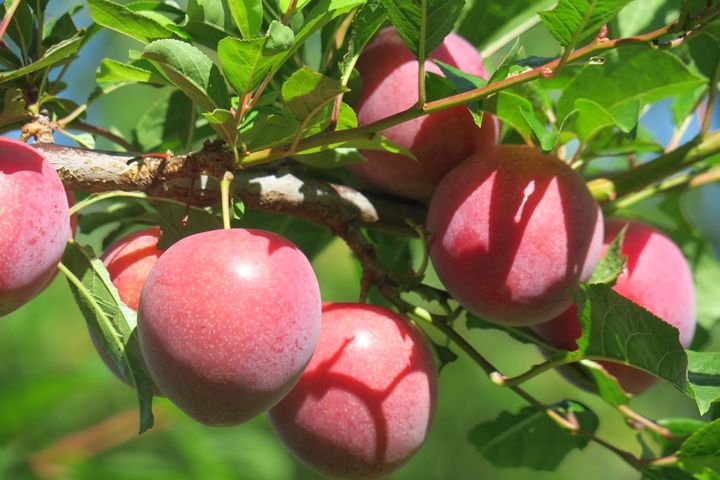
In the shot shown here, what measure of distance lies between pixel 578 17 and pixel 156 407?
1.78m

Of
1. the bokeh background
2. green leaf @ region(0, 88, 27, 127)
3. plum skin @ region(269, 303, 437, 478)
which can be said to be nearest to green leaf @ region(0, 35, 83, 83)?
green leaf @ region(0, 88, 27, 127)

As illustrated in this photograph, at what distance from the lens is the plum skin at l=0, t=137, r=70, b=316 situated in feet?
2.99

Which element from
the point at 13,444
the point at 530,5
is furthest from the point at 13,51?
the point at 13,444

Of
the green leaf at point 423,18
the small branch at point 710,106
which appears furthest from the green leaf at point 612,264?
the green leaf at point 423,18

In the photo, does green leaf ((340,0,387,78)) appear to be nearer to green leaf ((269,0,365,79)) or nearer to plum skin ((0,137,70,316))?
green leaf ((269,0,365,79))

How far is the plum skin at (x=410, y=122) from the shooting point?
1271mm

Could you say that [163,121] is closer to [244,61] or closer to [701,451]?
[244,61]

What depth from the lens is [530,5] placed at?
1.50 m

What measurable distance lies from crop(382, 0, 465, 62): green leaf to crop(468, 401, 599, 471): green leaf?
71cm

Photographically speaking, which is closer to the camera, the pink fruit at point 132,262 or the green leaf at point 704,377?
the green leaf at point 704,377

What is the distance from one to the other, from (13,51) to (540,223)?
740 millimetres

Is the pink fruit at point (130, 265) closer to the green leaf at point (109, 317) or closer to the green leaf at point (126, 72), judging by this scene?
the green leaf at point (109, 317)

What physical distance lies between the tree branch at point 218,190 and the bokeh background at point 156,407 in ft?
1.15

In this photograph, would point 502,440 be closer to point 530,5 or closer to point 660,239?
point 660,239
